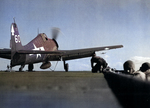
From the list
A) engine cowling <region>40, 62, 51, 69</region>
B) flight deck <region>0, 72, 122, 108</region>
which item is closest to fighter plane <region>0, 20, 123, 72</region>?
engine cowling <region>40, 62, 51, 69</region>

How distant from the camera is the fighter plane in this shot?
23016mm

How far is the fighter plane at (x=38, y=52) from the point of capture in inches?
906

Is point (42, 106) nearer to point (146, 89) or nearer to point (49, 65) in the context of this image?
point (146, 89)

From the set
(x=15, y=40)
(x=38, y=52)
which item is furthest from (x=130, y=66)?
(x=15, y=40)

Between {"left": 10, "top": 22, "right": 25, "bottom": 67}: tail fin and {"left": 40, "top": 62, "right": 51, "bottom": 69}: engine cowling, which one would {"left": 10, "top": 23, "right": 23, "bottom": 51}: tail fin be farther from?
{"left": 40, "top": 62, "right": 51, "bottom": 69}: engine cowling

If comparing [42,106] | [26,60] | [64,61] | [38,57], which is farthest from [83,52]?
[42,106]

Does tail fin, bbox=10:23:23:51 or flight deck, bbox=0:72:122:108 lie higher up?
tail fin, bbox=10:23:23:51

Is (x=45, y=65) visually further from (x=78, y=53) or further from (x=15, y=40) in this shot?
(x=78, y=53)

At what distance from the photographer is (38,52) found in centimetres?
2250

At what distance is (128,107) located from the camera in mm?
4273

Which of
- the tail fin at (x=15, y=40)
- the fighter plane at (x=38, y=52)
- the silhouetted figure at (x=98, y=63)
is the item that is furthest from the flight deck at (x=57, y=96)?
the silhouetted figure at (x=98, y=63)

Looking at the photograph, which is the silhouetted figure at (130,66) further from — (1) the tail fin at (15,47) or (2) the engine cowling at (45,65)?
(2) the engine cowling at (45,65)

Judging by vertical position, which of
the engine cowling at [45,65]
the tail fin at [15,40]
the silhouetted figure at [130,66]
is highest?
the tail fin at [15,40]

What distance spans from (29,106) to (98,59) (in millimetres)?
20680
